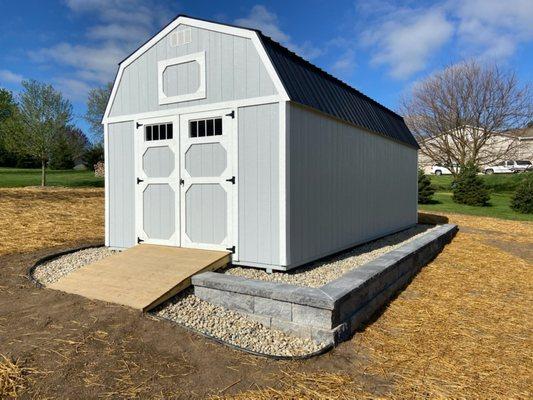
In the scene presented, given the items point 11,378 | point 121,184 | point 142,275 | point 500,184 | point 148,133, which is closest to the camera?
point 11,378

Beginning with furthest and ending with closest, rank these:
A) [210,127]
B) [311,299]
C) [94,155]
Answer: [94,155]
[210,127]
[311,299]

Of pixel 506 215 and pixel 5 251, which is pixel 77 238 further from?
pixel 506 215

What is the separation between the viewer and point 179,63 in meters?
5.86

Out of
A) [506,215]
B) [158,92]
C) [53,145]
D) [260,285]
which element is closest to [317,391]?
[260,285]

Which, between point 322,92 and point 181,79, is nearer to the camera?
point 181,79

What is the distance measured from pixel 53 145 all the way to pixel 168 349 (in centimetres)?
1897

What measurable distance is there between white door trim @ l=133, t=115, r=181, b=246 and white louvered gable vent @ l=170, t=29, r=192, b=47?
111cm

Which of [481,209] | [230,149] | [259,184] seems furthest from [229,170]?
[481,209]

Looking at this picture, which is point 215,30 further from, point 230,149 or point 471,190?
point 471,190

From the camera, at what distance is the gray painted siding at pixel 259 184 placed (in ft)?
16.8

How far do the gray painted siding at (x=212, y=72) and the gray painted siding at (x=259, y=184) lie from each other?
34 cm

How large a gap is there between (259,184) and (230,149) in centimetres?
67

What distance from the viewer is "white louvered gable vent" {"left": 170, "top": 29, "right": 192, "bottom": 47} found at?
5.76 meters

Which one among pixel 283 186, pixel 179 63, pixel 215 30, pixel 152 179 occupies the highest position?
pixel 215 30
